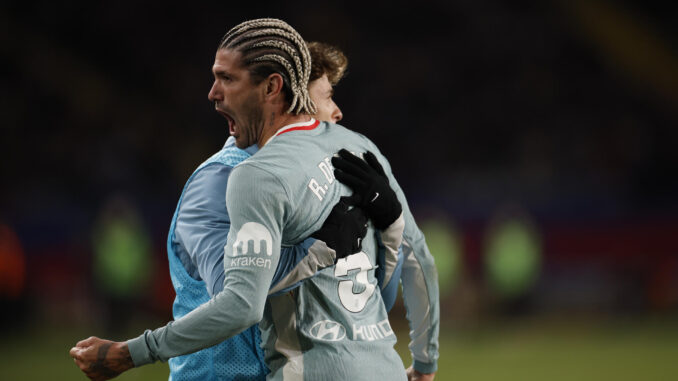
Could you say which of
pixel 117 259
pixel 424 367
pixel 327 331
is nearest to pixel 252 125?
pixel 327 331

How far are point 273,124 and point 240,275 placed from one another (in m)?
0.50

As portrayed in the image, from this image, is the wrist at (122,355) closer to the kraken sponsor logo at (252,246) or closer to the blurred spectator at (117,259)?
the kraken sponsor logo at (252,246)

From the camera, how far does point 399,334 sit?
10.1 m

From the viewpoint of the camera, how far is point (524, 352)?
8.92 meters

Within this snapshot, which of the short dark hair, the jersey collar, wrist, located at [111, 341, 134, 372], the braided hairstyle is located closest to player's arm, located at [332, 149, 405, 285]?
the jersey collar

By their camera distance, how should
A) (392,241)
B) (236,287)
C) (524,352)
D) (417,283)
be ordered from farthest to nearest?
(524,352) < (417,283) < (392,241) < (236,287)

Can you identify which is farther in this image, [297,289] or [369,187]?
[369,187]

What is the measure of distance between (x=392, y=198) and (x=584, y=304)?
9.36 metres

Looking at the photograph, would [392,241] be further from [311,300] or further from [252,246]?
[252,246]

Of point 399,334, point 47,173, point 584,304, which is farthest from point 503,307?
point 47,173

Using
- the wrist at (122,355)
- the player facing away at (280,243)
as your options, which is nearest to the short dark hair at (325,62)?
the player facing away at (280,243)

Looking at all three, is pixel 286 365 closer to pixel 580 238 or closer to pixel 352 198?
pixel 352 198

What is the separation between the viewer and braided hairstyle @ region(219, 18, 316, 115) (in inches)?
80.4

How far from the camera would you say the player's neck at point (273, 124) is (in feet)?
6.97
